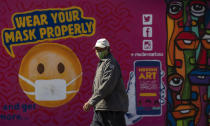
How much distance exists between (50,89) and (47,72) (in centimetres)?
33

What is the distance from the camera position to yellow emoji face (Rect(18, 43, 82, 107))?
7000 mm

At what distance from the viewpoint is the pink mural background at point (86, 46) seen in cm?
697

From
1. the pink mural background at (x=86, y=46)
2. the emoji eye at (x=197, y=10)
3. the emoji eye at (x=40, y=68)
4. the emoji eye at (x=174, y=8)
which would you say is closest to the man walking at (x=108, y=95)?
the pink mural background at (x=86, y=46)

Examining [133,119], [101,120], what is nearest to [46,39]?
[133,119]

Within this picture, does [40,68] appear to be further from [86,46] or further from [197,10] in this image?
[197,10]

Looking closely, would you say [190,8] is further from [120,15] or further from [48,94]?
[48,94]

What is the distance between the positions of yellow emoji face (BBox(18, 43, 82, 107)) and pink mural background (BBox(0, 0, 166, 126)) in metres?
0.10

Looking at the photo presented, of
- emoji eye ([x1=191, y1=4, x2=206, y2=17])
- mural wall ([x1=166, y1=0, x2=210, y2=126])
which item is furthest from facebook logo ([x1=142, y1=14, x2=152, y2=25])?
emoji eye ([x1=191, y1=4, x2=206, y2=17])

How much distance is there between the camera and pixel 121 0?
700 cm

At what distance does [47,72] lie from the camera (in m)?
7.02

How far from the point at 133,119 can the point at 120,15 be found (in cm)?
201

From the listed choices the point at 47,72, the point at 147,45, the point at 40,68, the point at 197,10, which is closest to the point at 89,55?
the point at 47,72

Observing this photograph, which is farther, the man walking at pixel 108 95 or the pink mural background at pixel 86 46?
the pink mural background at pixel 86 46

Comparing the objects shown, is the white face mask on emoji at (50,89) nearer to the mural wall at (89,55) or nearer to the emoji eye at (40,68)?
the mural wall at (89,55)
